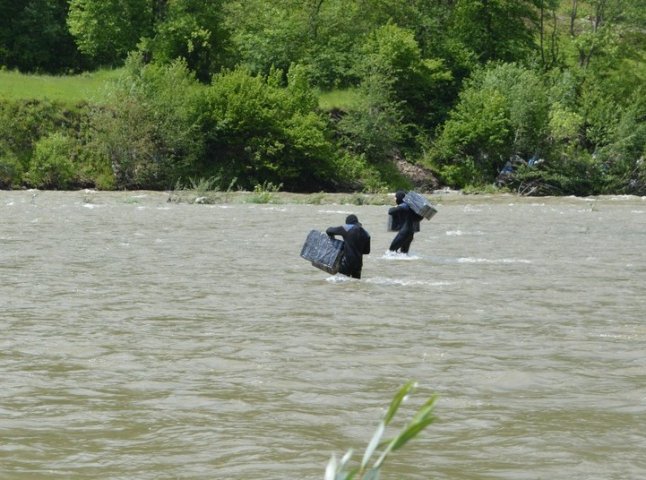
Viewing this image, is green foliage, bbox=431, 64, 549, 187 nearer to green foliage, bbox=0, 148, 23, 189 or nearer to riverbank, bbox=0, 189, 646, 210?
riverbank, bbox=0, 189, 646, 210

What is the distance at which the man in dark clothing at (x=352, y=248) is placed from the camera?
16.4m

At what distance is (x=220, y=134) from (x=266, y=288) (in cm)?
3601

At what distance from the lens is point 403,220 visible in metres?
19.9

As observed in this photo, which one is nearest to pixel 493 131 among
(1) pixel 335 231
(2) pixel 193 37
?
(2) pixel 193 37

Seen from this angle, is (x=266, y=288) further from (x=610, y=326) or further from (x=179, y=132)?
(x=179, y=132)

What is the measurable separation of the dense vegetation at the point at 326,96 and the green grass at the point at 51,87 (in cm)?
47

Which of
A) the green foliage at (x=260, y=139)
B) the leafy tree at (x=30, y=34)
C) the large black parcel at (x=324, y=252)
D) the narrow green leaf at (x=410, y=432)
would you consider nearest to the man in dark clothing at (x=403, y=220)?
the large black parcel at (x=324, y=252)

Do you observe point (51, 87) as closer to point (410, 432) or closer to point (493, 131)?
point (493, 131)

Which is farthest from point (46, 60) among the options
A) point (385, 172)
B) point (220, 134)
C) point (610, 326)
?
point (610, 326)

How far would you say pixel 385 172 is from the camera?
2099 inches

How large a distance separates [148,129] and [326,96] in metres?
13.8

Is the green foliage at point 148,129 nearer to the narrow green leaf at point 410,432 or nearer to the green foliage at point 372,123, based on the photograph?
the green foliage at point 372,123

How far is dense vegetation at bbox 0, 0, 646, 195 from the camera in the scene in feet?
160

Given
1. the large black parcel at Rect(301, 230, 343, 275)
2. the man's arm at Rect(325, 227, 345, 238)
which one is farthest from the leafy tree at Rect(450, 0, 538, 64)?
the large black parcel at Rect(301, 230, 343, 275)
